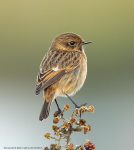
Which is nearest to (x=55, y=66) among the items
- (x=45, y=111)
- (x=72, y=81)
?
(x=72, y=81)

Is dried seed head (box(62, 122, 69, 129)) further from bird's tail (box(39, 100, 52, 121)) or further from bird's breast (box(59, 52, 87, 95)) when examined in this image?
bird's breast (box(59, 52, 87, 95))

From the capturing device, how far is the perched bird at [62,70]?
3.10 m

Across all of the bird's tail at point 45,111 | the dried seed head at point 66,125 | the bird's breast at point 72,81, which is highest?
the bird's breast at point 72,81

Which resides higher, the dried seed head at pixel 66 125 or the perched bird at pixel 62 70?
the perched bird at pixel 62 70

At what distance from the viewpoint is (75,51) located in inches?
154

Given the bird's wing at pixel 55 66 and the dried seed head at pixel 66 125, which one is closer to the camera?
the dried seed head at pixel 66 125

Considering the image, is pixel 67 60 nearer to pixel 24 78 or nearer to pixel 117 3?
pixel 24 78

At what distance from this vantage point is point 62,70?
3342 mm

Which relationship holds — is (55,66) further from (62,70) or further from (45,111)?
(45,111)

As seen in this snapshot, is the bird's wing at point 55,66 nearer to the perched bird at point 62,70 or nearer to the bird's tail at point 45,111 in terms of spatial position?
the perched bird at point 62,70


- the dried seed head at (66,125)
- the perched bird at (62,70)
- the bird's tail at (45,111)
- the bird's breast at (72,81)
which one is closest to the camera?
the dried seed head at (66,125)

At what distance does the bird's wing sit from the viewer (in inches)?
122

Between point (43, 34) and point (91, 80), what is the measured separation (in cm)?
173

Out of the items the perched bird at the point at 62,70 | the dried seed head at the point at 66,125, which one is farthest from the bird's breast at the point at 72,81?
the dried seed head at the point at 66,125
